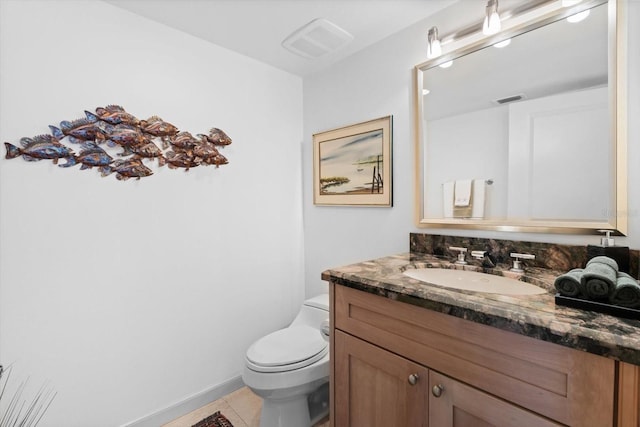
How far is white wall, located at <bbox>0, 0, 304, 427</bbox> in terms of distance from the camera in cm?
128

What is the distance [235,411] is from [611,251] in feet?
→ 6.35

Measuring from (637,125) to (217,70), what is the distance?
1973mm

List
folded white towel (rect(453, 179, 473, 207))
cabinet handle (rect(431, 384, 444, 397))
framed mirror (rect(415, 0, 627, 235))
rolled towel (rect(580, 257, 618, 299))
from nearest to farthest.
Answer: rolled towel (rect(580, 257, 618, 299)) < cabinet handle (rect(431, 384, 444, 397)) < framed mirror (rect(415, 0, 627, 235)) < folded white towel (rect(453, 179, 473, 207))

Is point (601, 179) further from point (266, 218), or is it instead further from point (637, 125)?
point (266, 218)

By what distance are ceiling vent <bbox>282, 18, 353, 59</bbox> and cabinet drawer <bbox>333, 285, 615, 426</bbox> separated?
141 cm

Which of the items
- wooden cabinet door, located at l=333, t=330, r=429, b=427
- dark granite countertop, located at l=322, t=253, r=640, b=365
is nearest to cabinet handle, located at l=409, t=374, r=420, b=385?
wooden cabinet door, located at l=333, t=330, r=429, b=427

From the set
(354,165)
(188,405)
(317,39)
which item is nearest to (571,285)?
(354,165)

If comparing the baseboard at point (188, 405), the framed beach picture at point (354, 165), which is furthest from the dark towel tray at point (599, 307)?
the baseboard at point (188, 405)

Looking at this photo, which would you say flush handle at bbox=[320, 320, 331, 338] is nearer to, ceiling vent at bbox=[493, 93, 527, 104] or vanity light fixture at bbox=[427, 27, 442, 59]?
ceiling vent at bbox=[493, 93, 527, 104]

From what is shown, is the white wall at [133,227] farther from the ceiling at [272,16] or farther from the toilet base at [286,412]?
the toilet base at [286,412]

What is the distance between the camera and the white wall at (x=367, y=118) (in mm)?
1595

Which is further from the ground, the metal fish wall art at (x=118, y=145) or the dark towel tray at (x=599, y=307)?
the metal fish wall art at (x=118, y=145)

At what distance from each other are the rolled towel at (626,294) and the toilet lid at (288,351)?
3.85 ft

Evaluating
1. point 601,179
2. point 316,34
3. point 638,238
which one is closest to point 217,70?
point 316,34
